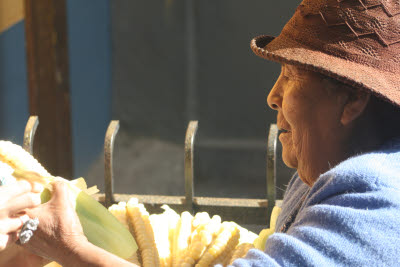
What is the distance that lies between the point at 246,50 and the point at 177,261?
2973mm

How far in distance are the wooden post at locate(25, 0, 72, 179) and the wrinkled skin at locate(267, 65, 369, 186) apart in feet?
10.3

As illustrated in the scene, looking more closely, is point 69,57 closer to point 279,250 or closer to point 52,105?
point 52,105

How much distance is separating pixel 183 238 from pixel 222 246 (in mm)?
177

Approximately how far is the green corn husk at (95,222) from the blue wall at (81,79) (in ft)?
9.24

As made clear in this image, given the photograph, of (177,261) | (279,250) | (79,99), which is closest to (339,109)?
(279,250)

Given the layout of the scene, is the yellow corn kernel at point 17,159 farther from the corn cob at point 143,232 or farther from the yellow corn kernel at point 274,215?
the yellow corn kernel at point 274,215

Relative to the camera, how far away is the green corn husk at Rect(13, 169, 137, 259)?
1.54 metres

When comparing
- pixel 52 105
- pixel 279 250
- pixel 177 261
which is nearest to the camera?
A: pixel 279 250

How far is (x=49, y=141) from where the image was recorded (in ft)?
14.7

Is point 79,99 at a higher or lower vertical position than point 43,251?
lower

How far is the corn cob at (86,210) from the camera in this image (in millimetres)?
1552

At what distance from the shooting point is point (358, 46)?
1359 millimetres

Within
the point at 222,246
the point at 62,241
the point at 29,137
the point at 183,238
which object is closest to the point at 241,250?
the point at 222,246

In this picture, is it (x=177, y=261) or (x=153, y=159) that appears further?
(x=153, y=159)
